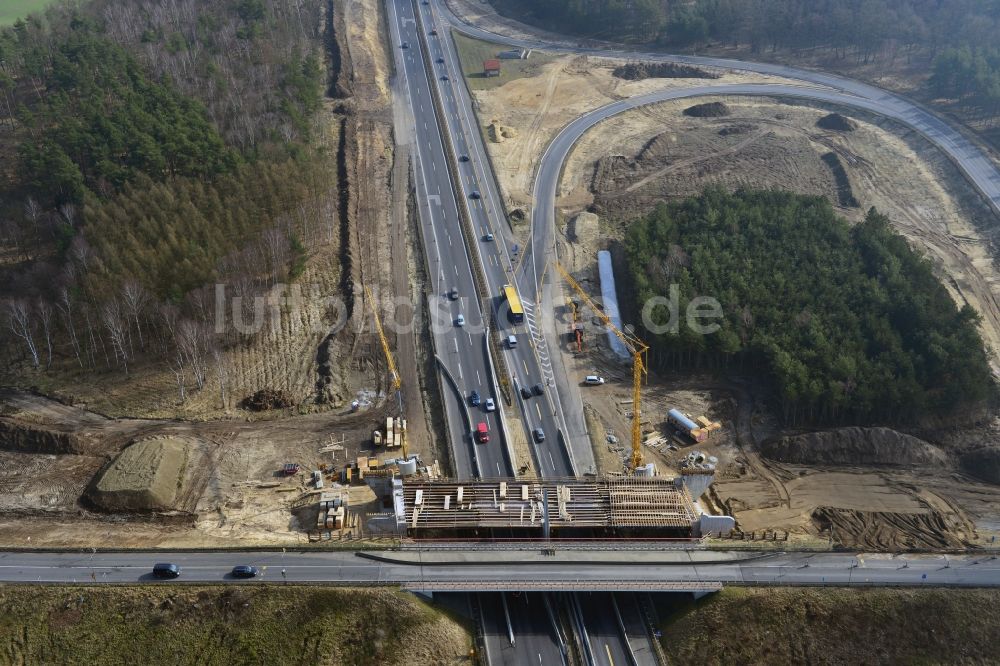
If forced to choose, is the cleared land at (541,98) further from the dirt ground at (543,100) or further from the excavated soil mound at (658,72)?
the excavated soil mound at (658,72)

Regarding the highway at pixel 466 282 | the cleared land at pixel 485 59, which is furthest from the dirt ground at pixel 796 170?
the cleared land at pixel 485 59

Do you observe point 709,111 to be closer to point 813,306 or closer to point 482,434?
point 813,306

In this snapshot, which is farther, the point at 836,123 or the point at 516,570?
the point at 836,123

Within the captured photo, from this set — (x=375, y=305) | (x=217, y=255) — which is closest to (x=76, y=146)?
(x=217, y=255)

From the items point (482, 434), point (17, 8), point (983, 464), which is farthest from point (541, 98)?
point (17, 8)

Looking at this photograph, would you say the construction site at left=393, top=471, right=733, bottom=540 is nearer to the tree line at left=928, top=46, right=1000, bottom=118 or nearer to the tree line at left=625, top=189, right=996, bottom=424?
the tree line at left=625, top=189, right=996, bottom=424

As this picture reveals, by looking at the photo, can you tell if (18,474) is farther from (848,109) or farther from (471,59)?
(848,109)
